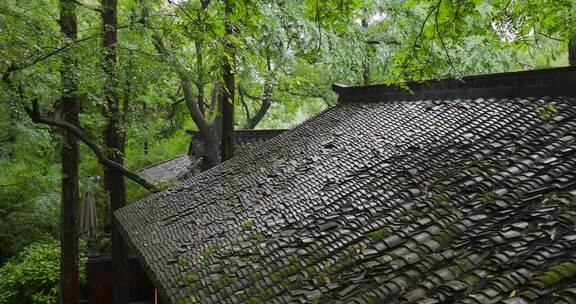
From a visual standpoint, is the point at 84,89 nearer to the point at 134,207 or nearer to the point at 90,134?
the point at 134,207

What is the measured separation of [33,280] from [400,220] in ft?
33.7

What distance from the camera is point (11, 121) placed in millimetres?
8719

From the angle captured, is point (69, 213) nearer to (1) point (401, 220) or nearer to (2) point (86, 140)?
(2) point (86, 140)

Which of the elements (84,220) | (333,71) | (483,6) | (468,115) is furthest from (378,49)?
(84,220)

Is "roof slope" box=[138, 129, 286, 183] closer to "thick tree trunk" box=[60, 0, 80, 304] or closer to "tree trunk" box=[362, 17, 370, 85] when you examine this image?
"thick tree trunk" box=[60, 0, 80, 304]

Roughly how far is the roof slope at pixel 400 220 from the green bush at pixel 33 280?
5.42 m

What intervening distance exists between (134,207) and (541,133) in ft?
21.7

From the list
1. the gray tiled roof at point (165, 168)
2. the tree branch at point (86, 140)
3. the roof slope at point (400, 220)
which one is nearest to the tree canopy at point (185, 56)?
the tree branch at point (86, 140)

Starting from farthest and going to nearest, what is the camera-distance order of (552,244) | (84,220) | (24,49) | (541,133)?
(84,220), (24,49), (541,133), (552,244)

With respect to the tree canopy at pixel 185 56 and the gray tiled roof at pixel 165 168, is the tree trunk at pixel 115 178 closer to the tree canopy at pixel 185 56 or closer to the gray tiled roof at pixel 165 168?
the tree canopy at pixel 185 56

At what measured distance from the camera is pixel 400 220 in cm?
344

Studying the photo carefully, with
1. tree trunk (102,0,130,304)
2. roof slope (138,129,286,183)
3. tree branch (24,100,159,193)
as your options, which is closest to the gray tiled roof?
roof slope (138,129,286,183)

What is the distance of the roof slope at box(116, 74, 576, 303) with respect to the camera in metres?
2.46

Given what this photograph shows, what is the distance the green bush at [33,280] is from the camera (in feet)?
32.2
